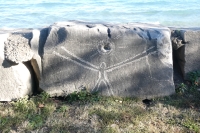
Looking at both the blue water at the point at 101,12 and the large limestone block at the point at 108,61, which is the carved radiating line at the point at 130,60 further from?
the blue water at the point at 101,12

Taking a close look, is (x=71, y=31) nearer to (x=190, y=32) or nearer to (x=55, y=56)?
(x=55, y=56)

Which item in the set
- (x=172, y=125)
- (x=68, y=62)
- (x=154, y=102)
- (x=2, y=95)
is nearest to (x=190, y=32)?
(x=154, y=102)

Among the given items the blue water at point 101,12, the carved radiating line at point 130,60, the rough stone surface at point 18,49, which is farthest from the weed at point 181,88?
the blue water at point 101,12

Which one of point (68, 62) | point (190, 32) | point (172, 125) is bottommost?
point (172, 125)

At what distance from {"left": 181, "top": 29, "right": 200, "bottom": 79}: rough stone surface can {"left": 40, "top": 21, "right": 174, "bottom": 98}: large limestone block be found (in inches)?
12.7

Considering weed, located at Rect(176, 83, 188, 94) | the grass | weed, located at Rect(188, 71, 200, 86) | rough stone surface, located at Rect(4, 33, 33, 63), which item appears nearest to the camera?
the grass

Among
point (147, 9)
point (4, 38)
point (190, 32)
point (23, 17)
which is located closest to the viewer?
point (4, 38)

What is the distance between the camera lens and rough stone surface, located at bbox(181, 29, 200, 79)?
4102 millimetres

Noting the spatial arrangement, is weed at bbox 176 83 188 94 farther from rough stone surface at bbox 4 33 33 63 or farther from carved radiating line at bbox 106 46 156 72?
rough stone surface at bbox 4 33 33 63

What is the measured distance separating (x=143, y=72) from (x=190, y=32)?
85cm

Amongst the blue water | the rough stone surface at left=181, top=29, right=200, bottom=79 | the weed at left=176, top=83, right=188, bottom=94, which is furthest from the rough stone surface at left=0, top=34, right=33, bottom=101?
the blue water

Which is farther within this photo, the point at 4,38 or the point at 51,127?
the point at 4,38

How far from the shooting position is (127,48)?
389 cm

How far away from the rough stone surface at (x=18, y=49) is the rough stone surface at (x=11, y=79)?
6cm
